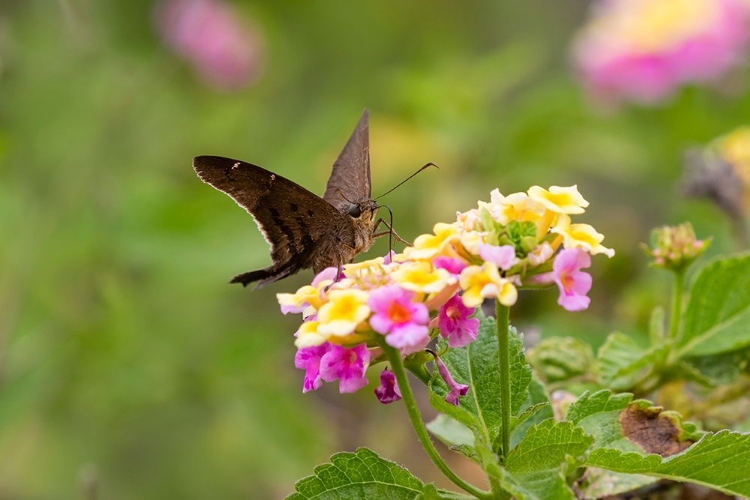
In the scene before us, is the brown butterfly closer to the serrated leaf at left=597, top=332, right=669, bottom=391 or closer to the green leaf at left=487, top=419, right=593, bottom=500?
the serrated leaf at left=597, top=332, right=669, bottom=391

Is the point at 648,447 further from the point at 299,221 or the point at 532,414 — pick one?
the point at 299,221

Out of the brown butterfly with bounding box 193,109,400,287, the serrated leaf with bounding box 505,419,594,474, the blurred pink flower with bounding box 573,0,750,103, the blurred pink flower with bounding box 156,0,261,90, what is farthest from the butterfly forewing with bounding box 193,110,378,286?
the blurred pink flower with bounding box 156,0,261,90

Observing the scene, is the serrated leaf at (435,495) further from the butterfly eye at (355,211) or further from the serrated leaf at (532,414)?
the butterfly eye at (355,211)

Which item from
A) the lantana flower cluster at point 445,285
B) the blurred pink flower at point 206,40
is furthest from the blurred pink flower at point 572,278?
the blurred pink flower at point 206,40

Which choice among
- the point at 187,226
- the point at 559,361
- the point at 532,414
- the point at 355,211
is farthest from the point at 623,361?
the point at 187,226

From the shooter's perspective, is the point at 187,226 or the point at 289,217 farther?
the point at 187,226
